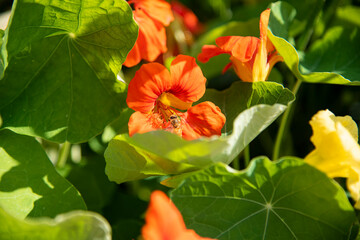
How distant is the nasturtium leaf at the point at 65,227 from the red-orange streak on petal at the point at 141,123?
19 centimetres

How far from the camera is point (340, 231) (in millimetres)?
684

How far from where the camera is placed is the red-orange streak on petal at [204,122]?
2.45 feet

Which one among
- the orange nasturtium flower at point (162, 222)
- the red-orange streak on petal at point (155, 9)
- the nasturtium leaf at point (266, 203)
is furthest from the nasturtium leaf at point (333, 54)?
the orange nasturtium flower at point (162, 222)

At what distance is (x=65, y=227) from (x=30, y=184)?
0.24 metres

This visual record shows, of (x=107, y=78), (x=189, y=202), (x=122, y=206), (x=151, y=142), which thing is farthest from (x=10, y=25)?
(x=122, y=206)

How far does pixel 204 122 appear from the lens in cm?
76

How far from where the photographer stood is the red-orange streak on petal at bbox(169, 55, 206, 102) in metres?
0.73

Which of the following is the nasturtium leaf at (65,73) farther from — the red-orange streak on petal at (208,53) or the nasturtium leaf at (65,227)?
the nasturtium leaf at (65,227)

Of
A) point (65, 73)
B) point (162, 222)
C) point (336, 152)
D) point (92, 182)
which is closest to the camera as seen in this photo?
point (162, 222)

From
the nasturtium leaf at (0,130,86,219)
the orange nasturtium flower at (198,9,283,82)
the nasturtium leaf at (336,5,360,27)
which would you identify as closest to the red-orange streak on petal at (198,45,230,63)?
the orange nasturtium flower at (198,9,283,82)

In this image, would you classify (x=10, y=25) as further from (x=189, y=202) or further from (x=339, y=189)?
(x=339, y=189)

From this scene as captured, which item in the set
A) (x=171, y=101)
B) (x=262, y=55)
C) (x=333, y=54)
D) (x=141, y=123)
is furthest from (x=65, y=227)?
(x=333, y=54)

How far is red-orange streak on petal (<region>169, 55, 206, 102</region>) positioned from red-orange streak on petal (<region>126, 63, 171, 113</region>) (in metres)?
0.02

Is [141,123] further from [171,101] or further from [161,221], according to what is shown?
[161,221]
